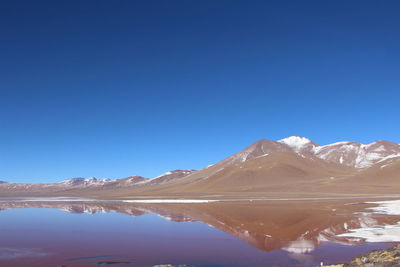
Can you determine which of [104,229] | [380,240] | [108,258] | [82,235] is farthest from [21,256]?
[380,240]

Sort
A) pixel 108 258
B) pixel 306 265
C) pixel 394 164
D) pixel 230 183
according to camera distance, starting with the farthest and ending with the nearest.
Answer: pixel 230 183 → pixel 394 164 → pixel 108 258 → pixel 306 265

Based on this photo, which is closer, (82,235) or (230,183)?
(82,235)

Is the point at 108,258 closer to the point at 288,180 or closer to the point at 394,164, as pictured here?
the point at 288,180

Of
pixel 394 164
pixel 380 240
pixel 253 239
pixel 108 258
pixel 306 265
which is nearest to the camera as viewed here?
pixel 306 265

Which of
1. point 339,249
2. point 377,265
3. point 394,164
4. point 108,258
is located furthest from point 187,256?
point 394,164

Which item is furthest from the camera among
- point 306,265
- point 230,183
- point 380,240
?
point 230,183

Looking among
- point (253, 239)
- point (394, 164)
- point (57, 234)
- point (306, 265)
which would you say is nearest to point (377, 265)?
point (306, 265)

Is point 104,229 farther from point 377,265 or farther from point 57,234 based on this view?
point 377,265

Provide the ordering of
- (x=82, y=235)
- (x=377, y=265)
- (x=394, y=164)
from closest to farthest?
(x=377, y=265) → (x=82, y=235) → (x=394, y=164)
